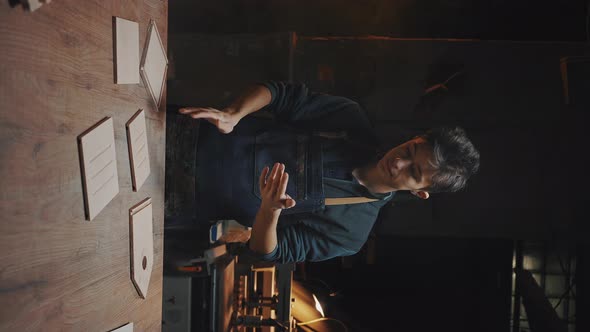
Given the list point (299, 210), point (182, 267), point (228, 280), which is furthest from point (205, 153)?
point (228, 280)

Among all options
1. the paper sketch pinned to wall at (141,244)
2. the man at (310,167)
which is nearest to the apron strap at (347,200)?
the man at (310,167)

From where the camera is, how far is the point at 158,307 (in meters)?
1.54

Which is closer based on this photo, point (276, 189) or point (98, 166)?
point (98, 166)

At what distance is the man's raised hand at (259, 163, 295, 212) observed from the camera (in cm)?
138

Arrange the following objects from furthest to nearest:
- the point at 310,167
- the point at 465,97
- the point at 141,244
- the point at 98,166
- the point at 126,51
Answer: the point at 465,97 → the point at 310,167 → the point at 141,244 → the point at 126,51 → the point at 98,166

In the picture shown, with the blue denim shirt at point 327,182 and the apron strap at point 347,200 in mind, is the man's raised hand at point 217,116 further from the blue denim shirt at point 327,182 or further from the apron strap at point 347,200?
the apron strap at point 347,200

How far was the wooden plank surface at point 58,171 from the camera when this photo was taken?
82cm

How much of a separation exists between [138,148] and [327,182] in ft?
2.49

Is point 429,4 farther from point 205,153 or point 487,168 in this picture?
point 205,153

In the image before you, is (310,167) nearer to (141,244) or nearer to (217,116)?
(217,116)

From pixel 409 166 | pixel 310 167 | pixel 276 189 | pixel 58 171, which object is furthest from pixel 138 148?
pixel 409 166

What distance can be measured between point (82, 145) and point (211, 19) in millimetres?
2975

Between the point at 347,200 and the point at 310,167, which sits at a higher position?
the point at 310,167

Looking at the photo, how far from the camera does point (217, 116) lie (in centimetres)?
142
